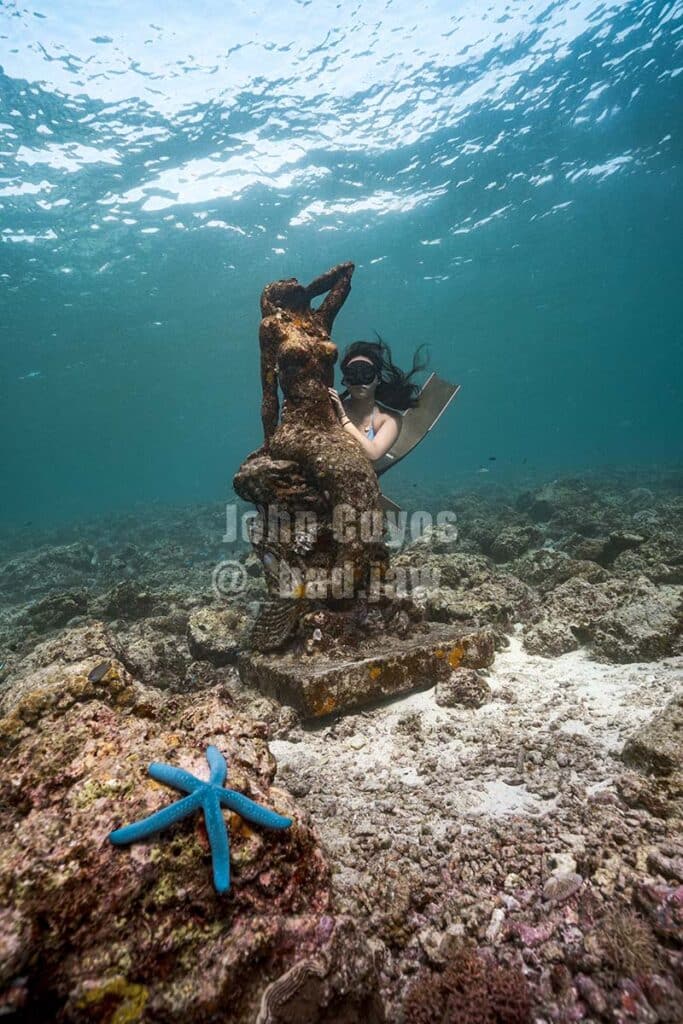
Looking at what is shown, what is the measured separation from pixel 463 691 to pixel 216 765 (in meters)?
2.81

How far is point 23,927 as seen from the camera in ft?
4.71

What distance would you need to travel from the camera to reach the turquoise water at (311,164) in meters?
16.4

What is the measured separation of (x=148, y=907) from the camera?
161 centimetres

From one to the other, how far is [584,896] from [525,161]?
33.3m

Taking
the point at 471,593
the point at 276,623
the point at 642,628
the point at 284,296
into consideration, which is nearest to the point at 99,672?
the point at 276,623

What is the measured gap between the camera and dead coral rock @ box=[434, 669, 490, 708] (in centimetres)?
412

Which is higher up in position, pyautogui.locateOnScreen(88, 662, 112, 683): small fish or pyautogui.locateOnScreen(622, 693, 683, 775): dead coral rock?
pyautogui.locateOnScreen(88, 662, 112, 683): small fish

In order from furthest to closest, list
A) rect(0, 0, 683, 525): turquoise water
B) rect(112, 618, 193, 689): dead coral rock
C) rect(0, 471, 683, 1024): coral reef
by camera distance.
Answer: rect(0, 0, 683, 525): turquoise water, rect(112, 618, 193, 689): dead coral rock, rect(0, 471, 683, 1024): coral reef

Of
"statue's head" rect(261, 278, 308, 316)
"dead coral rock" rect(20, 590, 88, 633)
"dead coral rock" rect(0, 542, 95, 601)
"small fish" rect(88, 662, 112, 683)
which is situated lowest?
"dead coral rock" rect(0, 542, 95, 601)

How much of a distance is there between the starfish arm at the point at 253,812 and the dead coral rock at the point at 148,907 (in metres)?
0.11

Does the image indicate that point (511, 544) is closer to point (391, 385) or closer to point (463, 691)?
point (391, 385)

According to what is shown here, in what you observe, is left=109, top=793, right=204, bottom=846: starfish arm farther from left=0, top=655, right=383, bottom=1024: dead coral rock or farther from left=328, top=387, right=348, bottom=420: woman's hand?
left=328, top=387, right=348, bottom=420: woman's hand

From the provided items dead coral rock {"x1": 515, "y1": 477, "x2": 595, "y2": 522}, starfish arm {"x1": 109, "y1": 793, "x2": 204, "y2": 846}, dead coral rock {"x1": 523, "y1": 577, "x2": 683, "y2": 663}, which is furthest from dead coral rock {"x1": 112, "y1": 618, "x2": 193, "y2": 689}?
dead coral rock {"x1": 515, "y1": 477, "x2": 595, "y2": 522}

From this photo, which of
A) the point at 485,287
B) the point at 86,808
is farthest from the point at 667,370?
the point at 86,808
